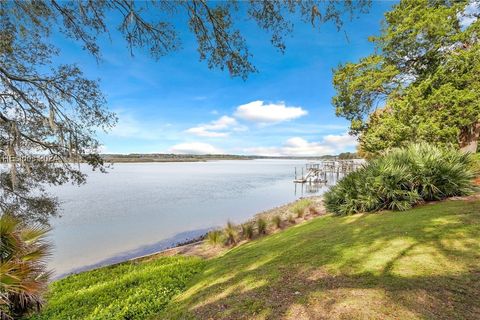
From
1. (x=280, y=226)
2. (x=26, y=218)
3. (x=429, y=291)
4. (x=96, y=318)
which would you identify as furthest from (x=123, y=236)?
(x=429, y=291)

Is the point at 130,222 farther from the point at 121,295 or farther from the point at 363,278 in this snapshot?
the point at 363,278

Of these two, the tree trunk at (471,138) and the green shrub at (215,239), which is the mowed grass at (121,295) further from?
the tree trunk at (471,138)

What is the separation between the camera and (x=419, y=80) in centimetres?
1402

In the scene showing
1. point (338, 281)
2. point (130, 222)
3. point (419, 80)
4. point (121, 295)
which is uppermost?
point (419, 80)

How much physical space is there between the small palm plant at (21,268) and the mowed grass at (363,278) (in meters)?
1.76

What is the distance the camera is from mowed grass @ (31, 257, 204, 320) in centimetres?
445

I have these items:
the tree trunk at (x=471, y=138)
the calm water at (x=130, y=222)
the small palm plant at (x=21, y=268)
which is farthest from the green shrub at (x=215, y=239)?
the tree trunk at (x=471, y=138)

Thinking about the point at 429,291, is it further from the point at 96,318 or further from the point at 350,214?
the point at 350,214

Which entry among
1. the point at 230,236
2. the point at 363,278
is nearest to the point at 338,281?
the point at 363,278

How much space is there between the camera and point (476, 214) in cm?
546

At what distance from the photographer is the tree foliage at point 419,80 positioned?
12.2 metres

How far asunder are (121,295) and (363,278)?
4.60 metres

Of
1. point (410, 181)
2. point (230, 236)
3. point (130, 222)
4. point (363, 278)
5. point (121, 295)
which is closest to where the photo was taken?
point (363, 278)

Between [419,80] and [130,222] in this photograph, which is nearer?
[419,80]
